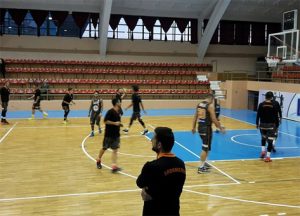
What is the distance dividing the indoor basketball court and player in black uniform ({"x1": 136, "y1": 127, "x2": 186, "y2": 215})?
2.92 meters

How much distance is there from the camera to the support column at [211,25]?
2419 cm

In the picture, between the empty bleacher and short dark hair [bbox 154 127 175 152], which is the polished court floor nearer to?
short dark hair [bbox 154 127 175 152]

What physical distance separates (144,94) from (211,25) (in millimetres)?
7638

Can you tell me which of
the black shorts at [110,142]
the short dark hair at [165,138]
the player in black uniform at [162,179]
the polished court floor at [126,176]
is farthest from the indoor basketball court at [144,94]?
the short dark hair at [165,138]

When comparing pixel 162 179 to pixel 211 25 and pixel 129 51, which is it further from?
pixel 129 51

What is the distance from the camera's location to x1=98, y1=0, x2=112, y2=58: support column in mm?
22344

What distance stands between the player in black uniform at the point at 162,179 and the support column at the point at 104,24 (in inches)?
802

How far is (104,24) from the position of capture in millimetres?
23688

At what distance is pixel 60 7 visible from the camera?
84.2ft

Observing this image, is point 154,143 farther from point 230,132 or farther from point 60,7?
point 60,7

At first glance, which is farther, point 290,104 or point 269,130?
point 290,104

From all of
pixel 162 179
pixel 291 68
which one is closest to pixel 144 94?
pixel 291 68

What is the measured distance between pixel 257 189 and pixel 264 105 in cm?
299

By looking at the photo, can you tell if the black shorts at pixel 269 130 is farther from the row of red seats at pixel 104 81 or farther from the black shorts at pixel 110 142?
the row of red seats at pixel 104 81
